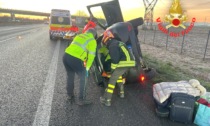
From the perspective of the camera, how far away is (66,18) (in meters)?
20.4

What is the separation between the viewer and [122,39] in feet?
17.4

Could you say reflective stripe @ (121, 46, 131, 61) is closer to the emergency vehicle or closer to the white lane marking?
the white lane marking

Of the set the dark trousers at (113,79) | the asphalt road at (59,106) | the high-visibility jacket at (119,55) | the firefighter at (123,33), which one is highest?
the firefighter at (123,33)

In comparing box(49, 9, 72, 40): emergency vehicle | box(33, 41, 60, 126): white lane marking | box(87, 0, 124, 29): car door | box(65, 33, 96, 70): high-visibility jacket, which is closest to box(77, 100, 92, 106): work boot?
box(33, 41, 60, 126): white lane marking

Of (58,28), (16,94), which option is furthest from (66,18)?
(16,94)

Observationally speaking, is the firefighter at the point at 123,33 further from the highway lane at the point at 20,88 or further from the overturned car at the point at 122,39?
the highway lane at the point at 20,88

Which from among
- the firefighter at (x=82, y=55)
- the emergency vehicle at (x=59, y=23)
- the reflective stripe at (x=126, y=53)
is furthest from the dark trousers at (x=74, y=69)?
the emergency vehicle at (x=59, y=23)

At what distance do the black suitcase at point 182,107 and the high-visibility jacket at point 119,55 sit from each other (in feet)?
3.88

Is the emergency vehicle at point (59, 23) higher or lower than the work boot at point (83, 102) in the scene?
higher

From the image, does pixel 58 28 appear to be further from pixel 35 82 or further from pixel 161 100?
pixel 161 100

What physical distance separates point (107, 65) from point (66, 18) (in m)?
15.3

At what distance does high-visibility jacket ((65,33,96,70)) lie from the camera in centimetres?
470

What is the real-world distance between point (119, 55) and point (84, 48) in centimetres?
76

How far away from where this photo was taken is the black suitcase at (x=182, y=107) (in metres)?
4.27
